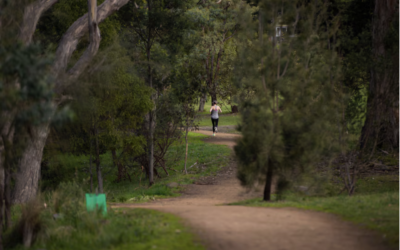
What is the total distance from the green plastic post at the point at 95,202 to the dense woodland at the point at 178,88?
1418mm

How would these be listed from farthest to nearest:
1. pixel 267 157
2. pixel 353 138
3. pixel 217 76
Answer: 1. pixel 217 76
2. pixel 353 138
3. pixel 267 157

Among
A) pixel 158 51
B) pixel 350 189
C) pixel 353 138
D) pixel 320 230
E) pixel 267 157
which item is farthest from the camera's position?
pixel 158 51

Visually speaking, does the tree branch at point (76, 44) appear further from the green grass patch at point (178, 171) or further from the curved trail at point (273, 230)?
the curved trail at point (273, 230)

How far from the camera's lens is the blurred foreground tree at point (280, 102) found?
11461 mm

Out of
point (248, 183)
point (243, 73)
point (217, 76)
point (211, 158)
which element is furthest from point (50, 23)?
point (217, 76)

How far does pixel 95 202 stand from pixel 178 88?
495 inches

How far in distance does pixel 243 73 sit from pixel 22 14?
6286 millimetres

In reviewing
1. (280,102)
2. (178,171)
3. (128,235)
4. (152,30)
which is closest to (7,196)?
(128,235)

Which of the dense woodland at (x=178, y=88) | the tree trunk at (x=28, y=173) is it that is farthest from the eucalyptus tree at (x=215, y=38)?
the tree trunk at (x=28, y=173)

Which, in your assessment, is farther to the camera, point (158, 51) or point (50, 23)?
point (158, 51)

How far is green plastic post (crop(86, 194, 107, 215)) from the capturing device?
32.8 feet

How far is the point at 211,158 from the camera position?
80.7ft

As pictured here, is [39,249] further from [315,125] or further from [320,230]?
[315,125]

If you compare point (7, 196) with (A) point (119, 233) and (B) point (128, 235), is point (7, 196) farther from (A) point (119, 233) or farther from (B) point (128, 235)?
(B) point (128, 235)
